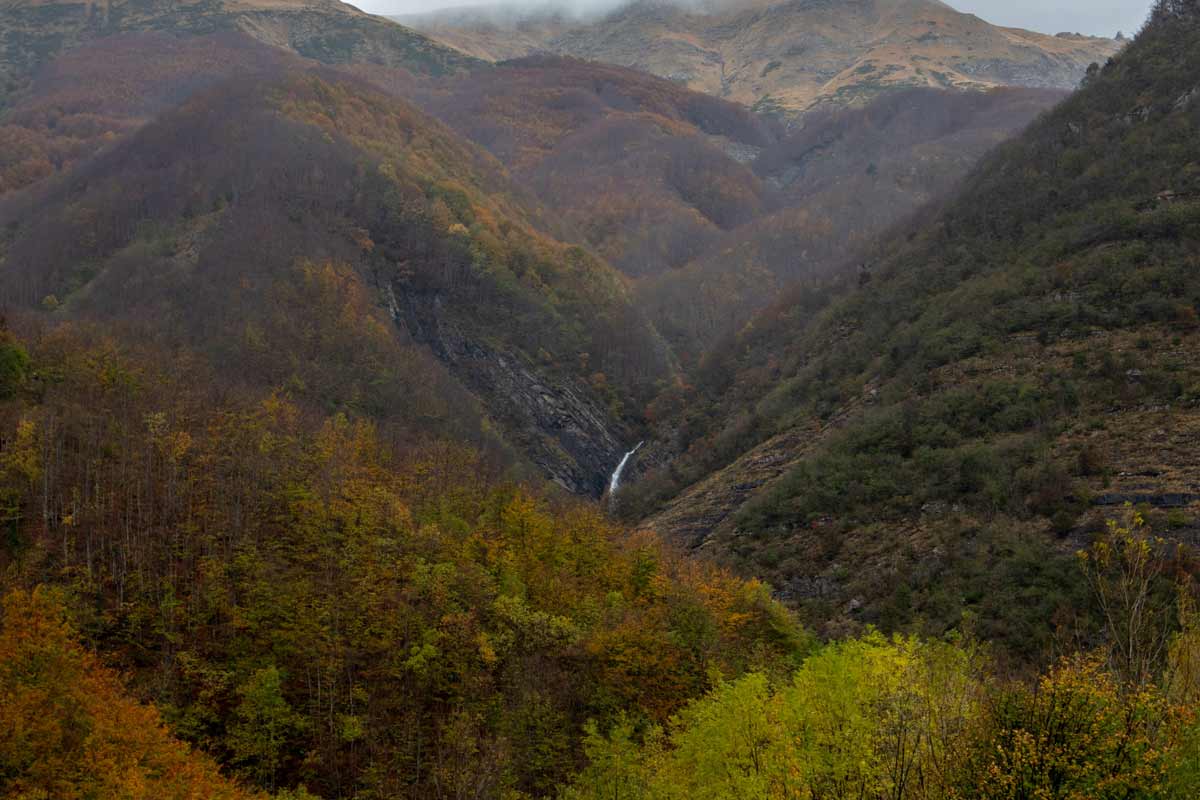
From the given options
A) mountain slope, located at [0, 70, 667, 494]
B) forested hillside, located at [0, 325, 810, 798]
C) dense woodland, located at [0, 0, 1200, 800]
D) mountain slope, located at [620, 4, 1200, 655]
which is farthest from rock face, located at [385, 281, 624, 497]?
forested hillside, located at [0, 325, 810, 798]

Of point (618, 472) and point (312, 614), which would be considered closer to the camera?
point (312, 614)

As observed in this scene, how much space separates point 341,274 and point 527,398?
104 feet

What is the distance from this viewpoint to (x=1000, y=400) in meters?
62.8

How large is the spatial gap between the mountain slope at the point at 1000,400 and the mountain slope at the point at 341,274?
101 ft

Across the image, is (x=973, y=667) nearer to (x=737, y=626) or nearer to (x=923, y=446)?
(x=737, y=626)

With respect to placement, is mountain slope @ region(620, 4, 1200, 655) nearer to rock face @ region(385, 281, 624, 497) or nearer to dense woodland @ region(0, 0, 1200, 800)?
dense woodland @ region(0, 0, 1200, 800)

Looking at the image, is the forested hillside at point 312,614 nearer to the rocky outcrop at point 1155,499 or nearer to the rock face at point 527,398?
the rocky outcrop at point 1155,499

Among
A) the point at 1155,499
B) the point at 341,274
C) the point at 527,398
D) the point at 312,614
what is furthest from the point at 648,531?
the point at 341,274

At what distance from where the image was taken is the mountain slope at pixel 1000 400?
49844 millimetres

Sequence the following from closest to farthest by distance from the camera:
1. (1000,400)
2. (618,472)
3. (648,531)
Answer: (1000,400) < (648,531) < (618,472)

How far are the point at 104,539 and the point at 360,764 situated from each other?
20.0 metres

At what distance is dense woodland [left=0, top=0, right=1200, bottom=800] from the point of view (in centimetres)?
2806

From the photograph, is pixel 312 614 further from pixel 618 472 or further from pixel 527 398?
pixel 618 472

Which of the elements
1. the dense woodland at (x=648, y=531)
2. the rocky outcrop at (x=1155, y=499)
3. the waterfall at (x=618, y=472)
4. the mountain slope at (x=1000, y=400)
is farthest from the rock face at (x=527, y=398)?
Answer: the rocky outcrop at (x=1155, y=499)
